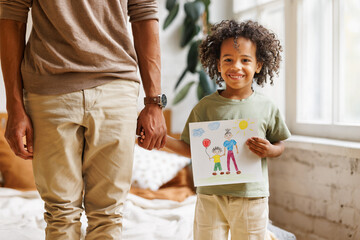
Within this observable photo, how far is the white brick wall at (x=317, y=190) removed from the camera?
190 centimetres

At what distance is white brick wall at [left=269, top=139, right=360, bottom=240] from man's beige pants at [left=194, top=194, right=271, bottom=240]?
2.85 feet

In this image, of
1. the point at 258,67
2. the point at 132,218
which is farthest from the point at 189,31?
the point at 258,67

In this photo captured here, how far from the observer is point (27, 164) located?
7.48ft

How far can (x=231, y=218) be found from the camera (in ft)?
3.89

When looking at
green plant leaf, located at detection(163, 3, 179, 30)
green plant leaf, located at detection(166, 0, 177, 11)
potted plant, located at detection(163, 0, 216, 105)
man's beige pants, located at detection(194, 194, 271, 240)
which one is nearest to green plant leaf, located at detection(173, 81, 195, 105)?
potted plant, located at detection(163, 0, 216, 105)

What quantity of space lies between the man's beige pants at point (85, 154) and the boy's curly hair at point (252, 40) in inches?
15.1

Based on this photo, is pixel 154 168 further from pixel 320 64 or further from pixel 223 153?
pixel 223 153

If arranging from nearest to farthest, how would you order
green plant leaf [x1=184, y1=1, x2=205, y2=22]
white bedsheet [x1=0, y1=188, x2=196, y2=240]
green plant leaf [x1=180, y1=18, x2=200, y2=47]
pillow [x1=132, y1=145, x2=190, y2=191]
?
white bedsheet [x1=0, y1=188, x2=196, y2=240] → pillow [x1=132, y1=145, x2=190, y2=191] → green plant leaf [x1=184, y1=1, x2=205, y2=22] → green plant leaf [x1=180, y1=18, x2=200, y2=47]

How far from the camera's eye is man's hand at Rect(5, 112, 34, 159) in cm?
94

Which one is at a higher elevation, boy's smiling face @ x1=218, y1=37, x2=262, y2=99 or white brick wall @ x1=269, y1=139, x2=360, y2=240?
boy's smiling face @ x1=218, y1=37, x2=262, y2=99

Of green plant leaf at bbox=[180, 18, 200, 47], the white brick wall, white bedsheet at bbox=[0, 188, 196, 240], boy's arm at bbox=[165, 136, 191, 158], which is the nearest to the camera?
boy's arm at bbox=[165, 136, 191, 158]

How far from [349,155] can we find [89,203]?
1334 mm

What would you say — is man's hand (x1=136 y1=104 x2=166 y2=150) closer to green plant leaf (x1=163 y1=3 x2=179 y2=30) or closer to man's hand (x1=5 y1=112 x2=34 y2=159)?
man's hand (x1=5 y1=112 x2=34 y2=159)

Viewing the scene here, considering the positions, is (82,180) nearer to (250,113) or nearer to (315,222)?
(250,113)
